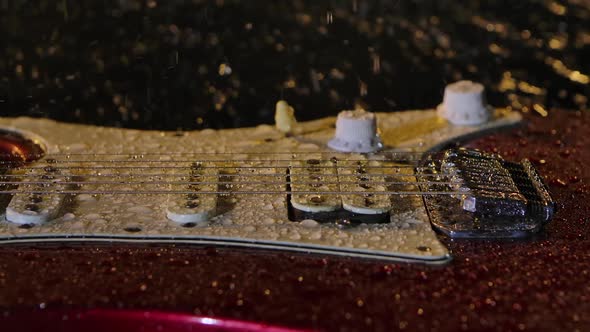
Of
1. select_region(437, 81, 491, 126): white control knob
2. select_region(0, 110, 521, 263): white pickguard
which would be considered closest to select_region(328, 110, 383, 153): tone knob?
select_region(0, 110, 521, 263): white pickguard

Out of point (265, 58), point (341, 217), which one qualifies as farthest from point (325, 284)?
point (265, 58)

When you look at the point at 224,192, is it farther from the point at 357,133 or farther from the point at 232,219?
the point at 357,133

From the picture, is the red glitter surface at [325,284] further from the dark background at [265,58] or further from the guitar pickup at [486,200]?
the dark background at [265,58]

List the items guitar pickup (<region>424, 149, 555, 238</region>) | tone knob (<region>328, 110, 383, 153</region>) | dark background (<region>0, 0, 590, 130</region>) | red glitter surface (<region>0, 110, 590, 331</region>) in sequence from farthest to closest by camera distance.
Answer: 1. dark background (<region>0, 0, 590, 130</region>)
2. tone knob (<region>328, 110, 383, 153</region>)
3. guitar pickup (<region>424, 149, 555, 238</region>)
4. red glitter surface (<region>0, 110, 590, 331</region>)

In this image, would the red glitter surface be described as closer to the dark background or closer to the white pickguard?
the white pickguard

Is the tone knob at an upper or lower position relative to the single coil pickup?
upper

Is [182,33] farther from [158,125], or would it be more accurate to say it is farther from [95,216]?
[95,216]
